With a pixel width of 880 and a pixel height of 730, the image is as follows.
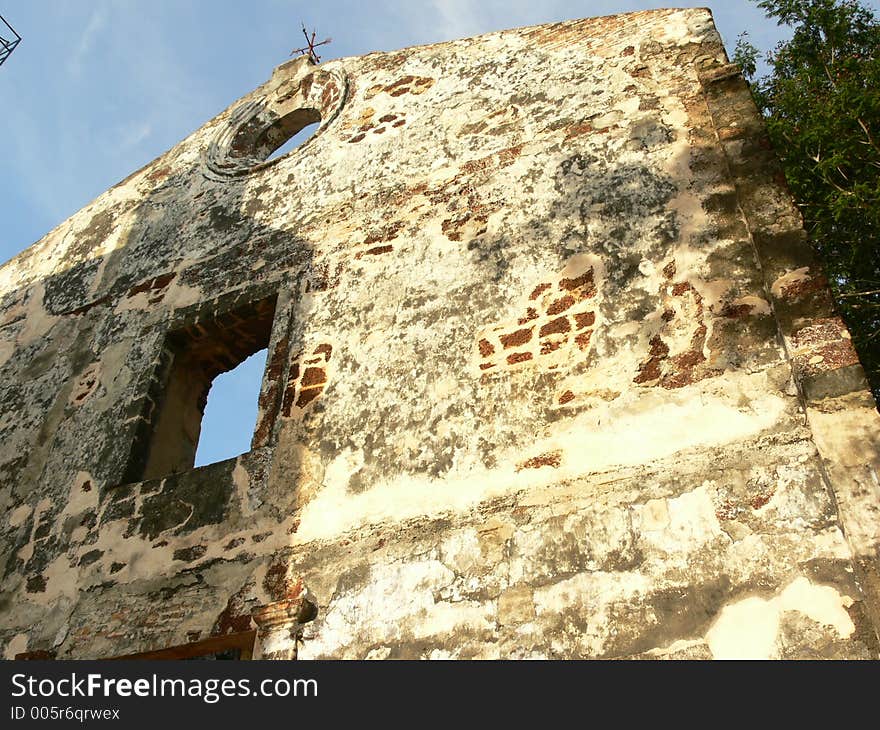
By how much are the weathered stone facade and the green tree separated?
2.87 m

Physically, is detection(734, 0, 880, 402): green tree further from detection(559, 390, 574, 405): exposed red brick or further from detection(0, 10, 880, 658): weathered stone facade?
detection(559, 390, 574, 405): exposed red brick

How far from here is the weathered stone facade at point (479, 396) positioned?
3.16 meters

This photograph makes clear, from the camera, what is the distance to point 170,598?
4.04m

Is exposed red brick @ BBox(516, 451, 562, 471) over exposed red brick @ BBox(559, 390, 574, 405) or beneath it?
beneath

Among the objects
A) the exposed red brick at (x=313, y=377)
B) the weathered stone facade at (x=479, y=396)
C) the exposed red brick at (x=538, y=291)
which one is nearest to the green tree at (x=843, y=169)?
the weathered stone facade at (x=479, y=396)

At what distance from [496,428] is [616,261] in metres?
1.13

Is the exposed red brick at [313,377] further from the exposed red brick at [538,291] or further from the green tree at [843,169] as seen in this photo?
the green tree at [843,169]

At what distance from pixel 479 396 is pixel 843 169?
5.90m

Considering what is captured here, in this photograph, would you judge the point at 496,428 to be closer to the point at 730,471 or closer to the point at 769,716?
the point at 730,471

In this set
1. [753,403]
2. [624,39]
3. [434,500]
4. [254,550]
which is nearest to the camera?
[753,403]

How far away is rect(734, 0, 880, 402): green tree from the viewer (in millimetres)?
7508

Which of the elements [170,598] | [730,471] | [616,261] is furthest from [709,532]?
[170,598]

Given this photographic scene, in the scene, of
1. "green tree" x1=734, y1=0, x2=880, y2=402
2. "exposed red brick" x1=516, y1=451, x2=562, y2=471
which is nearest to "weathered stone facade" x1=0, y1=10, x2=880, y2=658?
"exposed red brick" x1=516, y1=451, x2=562, y2=471

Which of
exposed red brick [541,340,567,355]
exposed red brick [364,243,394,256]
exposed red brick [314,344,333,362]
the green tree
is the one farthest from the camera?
the green tree
